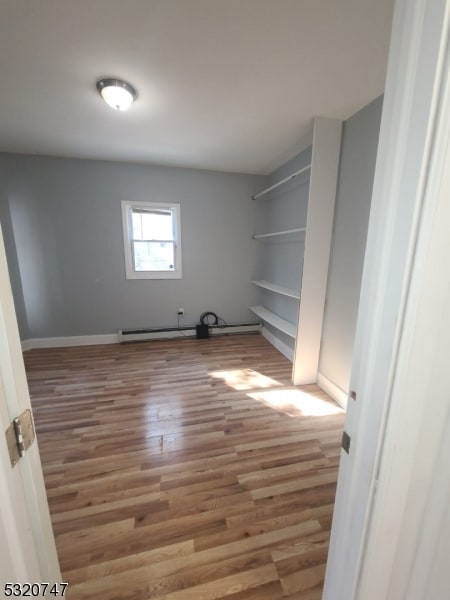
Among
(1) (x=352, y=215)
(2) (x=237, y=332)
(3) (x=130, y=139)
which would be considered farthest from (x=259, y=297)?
(3) (x=130, y=139)

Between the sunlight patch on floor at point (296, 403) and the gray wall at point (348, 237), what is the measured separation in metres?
0.25

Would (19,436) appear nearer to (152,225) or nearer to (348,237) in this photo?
(348,237)

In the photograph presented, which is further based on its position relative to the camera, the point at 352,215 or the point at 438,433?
the point at 352,215

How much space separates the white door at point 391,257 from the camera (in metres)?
0.45

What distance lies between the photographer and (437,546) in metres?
0.60

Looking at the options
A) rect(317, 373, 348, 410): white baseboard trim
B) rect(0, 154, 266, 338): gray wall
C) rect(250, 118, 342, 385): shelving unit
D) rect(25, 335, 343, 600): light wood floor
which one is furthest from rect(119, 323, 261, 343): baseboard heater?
rect(317, 373, 348, 410): white baseboard trim

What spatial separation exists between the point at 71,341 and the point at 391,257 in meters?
4.18

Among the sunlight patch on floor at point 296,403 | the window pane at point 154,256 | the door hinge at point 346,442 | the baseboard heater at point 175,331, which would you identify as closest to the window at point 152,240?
the window pane at point 154,256

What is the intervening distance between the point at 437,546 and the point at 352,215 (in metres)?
2.14

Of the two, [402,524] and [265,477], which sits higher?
[402,524]

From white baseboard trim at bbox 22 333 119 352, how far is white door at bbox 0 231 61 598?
11.3ft

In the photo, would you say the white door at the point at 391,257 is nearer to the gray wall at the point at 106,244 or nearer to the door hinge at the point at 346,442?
the door hinge at the point at 346,442

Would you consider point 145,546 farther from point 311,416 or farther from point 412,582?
point 311,416

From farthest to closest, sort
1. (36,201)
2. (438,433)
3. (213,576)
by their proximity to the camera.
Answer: (36,201), (213,576), (438,433)
